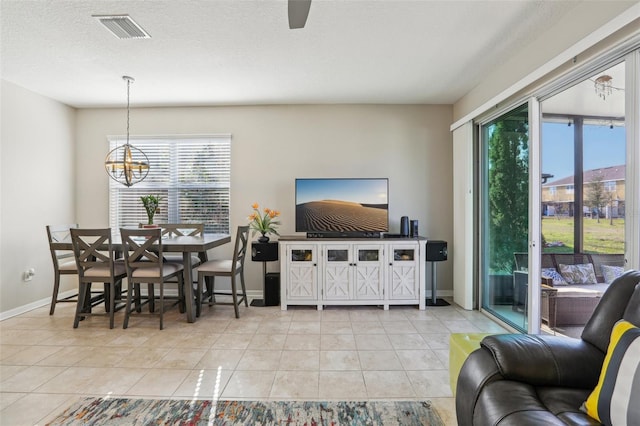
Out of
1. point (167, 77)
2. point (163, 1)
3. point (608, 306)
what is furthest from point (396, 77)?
point (608, 306)

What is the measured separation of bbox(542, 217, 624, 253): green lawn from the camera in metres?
1.94

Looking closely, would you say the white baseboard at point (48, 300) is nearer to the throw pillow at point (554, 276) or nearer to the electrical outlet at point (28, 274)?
the electrical outlet at point (28, 274)

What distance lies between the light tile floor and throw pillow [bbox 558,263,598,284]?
97cm

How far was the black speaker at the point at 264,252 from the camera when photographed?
12.6ft

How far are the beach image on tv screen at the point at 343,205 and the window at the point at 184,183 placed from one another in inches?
49.0

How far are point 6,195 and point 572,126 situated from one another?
18.5 feet

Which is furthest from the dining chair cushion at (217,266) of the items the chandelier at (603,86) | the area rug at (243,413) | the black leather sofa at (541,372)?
the chandelier at (603,86)

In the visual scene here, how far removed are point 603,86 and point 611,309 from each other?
1561mm

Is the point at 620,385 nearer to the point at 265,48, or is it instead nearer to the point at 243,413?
the point at 243,413

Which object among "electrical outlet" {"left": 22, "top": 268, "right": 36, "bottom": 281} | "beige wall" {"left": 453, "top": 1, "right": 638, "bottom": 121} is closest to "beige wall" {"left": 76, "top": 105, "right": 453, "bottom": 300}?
"beige wall" {"left": 453, "top": 1, "right": 638, "bottom": 121}

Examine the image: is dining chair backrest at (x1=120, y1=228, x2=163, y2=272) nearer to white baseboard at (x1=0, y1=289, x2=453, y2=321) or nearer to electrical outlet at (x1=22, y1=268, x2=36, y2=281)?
white baseboard at (x1=0, y1=289, x2=453, y2=321)

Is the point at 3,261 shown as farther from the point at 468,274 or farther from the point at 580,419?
the point at 468,274

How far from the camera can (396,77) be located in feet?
11.1

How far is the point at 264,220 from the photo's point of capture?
398cm
